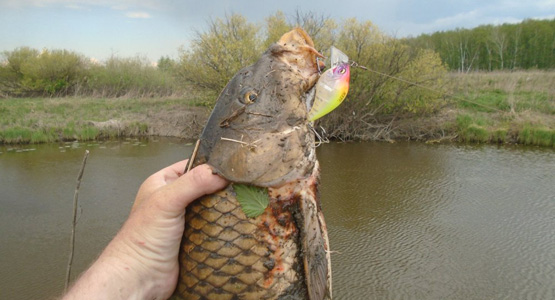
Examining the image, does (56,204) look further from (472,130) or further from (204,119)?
(472,130)

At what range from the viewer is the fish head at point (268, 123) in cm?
144

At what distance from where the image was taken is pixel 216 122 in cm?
153

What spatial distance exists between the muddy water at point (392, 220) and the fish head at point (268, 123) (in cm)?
308

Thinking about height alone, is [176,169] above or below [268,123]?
below

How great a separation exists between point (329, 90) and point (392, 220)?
4.37m

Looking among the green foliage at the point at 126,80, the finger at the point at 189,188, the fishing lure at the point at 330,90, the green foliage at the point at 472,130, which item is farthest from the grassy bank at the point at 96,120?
the finger at the point at 189,188

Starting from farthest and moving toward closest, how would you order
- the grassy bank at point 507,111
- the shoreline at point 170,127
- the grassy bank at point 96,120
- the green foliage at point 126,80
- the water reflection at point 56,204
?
the green foliage at point 126,80
the grassy bank at point 96,120
the shoreline at point 170,127
the grassy bank at point 507,111
the water reflection at point 56,204

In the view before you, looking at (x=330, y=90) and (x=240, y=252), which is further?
(x=330, y=90)

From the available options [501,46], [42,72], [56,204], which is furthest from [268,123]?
[501,46]

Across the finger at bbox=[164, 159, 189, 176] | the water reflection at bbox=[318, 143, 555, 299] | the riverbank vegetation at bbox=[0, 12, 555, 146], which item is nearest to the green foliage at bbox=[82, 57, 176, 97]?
the riverbank vegetation at bbox=[0, 12, 555, 146]

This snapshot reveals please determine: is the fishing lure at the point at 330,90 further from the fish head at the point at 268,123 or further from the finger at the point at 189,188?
the finger at the point at 189,188

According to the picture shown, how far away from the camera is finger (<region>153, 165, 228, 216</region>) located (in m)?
1.42

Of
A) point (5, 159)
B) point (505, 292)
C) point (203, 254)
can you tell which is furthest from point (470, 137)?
point (5, 159)

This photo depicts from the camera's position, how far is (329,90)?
1854mm
